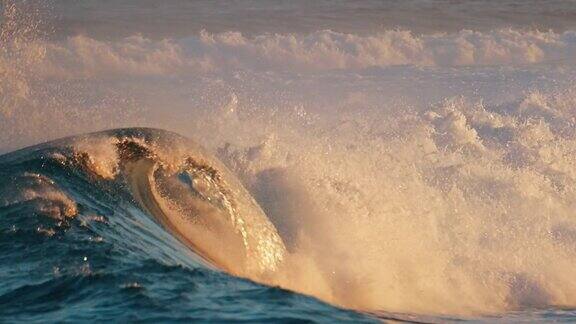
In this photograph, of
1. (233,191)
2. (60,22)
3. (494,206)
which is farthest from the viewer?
(60,22)

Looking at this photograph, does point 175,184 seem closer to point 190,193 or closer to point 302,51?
point 190,193

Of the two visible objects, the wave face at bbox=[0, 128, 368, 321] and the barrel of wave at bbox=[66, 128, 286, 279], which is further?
the barrel of wave at bbox=[66, 128, 286, 279]

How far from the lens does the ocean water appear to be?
19.7ft

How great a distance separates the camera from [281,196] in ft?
34.1

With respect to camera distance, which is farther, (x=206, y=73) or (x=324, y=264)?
(x=206, y=73)

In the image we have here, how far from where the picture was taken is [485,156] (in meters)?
13.6

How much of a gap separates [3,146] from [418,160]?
4.50m

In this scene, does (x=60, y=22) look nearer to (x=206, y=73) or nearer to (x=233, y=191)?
(x=206, y=73)

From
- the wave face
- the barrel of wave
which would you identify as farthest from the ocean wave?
the wave face

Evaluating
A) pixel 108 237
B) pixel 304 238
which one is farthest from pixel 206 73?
pixel 108 237

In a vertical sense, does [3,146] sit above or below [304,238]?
above

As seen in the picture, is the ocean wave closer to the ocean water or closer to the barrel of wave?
the ocean water

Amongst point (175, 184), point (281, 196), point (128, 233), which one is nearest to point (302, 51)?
point (281, 196)

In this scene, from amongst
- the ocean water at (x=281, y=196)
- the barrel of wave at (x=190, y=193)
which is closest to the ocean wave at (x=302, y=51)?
the ocean water at (x=281, y=196)
